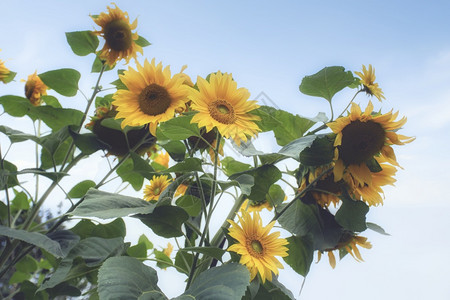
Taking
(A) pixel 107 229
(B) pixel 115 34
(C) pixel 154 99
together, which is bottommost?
(A) pixel 107 229

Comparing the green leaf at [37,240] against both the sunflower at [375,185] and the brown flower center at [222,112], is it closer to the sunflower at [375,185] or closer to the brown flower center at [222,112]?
the brown flower center at [222,112]

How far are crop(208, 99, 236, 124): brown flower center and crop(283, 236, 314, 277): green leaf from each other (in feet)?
0.61

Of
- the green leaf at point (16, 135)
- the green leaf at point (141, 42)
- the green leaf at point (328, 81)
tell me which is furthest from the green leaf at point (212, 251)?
the green leaf at point (141, 42)

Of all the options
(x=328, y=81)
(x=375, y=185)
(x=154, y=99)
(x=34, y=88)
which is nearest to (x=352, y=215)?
(x=375, y=185)

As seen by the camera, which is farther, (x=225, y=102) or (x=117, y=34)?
(x=117, y=34)

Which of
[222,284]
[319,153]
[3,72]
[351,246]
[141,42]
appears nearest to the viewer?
[222,284]

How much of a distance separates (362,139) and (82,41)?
1.83ft

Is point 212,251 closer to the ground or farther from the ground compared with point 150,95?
closer to the ground

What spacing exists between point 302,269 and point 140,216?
228 millimetres

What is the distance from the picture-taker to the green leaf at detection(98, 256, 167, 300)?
0.38 metres

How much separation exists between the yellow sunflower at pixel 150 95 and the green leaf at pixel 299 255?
0.23 metres

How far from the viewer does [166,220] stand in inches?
18.8

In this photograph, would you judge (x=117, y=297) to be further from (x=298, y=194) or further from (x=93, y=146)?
(x=93, y=146)

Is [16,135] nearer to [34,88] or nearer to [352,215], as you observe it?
[34,88]
